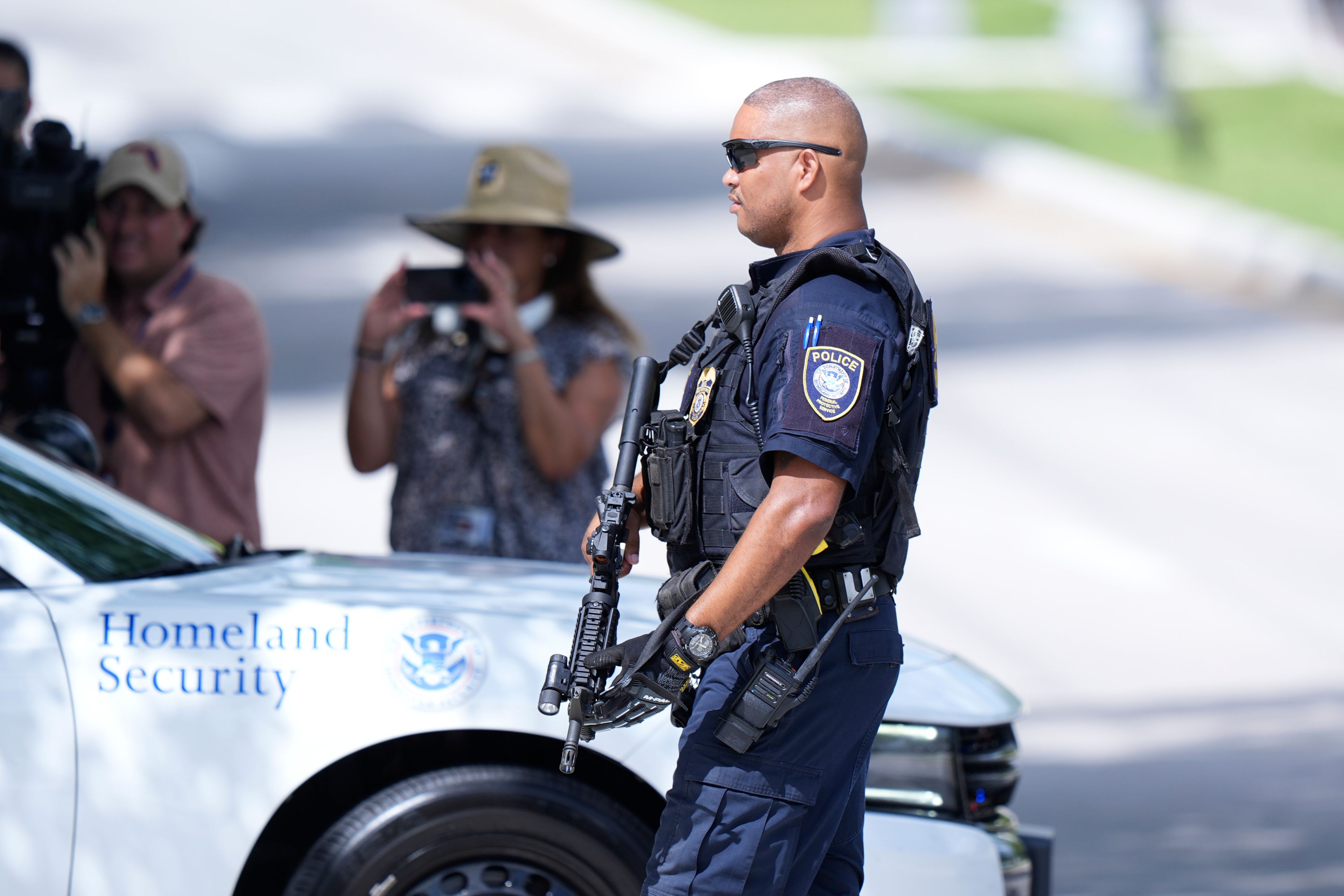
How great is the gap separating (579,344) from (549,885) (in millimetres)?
1827

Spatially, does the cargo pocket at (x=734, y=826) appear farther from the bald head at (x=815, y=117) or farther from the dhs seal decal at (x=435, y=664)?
the bald head at (x=815, y=117)

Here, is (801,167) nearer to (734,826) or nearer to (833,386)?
(833,386)

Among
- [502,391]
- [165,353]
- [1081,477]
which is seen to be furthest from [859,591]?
[1081,477]

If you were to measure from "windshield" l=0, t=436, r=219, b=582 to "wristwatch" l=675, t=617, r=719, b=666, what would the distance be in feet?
4.45

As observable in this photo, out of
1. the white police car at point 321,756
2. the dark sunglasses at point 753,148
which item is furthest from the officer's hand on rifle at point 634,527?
the dark sunglasses at point 753,148

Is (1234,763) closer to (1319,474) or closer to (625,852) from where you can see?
(625,852)

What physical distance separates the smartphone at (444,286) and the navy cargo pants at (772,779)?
2.02 metres

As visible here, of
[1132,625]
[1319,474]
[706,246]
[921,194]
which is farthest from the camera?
[921,194]

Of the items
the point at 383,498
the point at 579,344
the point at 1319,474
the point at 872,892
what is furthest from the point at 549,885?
the point at 1319,474

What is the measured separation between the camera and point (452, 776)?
11.1 ft

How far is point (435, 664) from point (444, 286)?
1.61 m

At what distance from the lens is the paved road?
19.5 ft

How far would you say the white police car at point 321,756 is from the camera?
325 cm

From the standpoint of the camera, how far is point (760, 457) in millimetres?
2914
